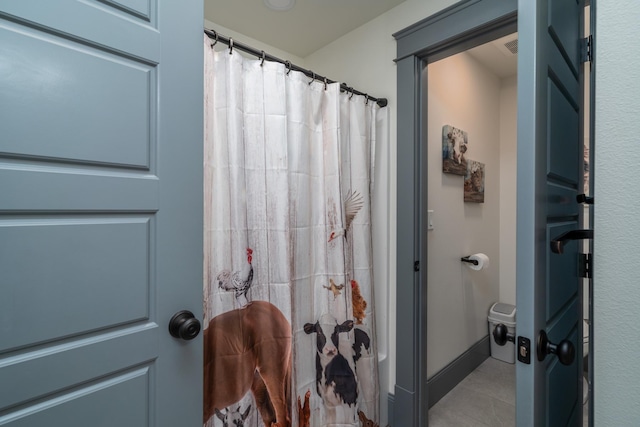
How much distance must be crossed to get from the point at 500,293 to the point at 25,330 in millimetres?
3337

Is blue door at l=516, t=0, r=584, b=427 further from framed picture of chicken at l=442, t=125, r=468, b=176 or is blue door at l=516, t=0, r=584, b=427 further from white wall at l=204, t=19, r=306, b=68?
white wall at l=204, t=19, r=306, b=68

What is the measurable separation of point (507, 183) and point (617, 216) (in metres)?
2.47

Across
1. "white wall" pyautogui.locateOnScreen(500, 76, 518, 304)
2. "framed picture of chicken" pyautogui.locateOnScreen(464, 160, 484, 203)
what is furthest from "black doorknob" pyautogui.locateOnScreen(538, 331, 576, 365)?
"white wall" pyautogui.locateOnScreen(500, 76, 518, 304)

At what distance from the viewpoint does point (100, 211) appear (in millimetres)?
716

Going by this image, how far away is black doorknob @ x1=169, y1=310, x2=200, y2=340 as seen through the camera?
808 mm

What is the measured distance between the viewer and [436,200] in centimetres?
201

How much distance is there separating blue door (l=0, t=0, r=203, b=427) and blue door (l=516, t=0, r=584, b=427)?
891 mm

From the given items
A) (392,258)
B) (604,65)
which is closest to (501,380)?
(392,258)

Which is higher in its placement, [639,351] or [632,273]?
[632,273]

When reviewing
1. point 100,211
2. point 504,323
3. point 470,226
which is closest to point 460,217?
point 470,226

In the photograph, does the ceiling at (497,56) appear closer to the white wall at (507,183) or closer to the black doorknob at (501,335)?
the white wall at (507,183)

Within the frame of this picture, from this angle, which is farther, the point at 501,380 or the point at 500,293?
the point at 500,293

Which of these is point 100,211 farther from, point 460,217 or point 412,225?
point 460,217

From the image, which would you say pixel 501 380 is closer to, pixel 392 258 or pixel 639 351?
pixel 392 258
